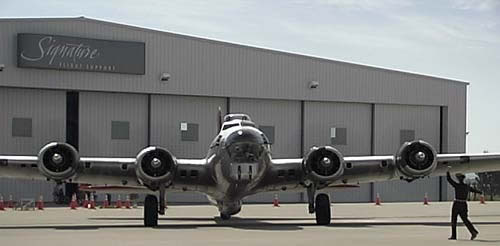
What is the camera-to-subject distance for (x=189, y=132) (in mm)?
52375

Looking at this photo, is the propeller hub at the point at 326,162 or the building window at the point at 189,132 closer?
the propeller hub at the point at 326,162

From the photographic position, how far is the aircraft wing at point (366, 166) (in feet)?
80.4

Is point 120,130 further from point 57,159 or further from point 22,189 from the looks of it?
point 57,159

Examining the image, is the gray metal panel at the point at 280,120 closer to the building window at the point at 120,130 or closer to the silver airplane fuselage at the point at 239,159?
the building window at the point at 120,130

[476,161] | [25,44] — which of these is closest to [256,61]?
[25,44]

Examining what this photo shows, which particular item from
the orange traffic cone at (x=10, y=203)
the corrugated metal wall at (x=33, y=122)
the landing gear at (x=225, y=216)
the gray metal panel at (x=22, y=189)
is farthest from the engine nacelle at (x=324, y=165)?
the gray metal panel at (x=22, y=189)

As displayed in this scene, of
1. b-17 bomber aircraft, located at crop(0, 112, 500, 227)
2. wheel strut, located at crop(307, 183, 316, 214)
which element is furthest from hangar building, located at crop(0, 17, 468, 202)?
wheel strut, located at crop(307, 183, 316, 214)

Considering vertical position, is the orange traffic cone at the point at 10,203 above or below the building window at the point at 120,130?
below

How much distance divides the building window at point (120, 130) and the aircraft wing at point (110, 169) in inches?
929

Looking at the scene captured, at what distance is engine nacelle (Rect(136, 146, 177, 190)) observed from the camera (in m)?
23.8

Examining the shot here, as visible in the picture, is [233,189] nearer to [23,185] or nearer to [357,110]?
[23,185]

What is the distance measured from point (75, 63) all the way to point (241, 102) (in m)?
11.2

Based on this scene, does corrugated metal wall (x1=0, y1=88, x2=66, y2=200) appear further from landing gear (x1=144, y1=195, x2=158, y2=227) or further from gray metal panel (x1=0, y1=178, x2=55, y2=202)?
landing gear (x1=144, y1=195, x2=158, y2=227)
